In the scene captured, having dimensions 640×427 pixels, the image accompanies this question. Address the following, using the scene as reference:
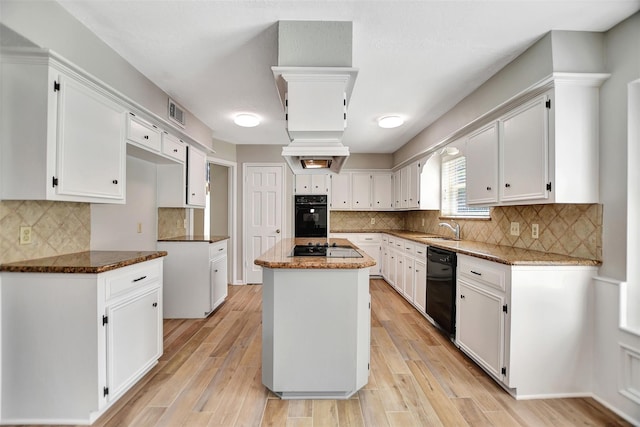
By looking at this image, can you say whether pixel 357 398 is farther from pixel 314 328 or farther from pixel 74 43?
pixel 74 43

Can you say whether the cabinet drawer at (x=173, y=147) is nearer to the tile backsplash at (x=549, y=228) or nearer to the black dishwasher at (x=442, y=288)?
the black dishwasher at (x=442, y=288)

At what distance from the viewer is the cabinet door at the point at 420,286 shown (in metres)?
3.40

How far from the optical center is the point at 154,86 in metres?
2.80

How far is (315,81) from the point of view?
2027mm

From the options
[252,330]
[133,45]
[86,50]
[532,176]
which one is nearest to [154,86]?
[133,45]

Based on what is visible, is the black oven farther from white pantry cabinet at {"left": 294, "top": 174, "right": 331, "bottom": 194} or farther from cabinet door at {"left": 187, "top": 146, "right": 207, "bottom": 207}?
cabinet door at {"left": 187, "top": 146, "right": 207, "bottom": 207}

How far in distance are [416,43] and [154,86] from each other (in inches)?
A: 95.6

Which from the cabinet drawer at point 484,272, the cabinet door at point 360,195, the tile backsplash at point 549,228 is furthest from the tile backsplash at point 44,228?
the cabinet door at point 360,195

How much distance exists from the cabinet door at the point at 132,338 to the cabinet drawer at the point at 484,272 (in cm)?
260

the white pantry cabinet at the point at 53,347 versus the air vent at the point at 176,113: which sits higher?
the air vent at the point at 176,113

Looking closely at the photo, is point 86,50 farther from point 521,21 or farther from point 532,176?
point 532,176

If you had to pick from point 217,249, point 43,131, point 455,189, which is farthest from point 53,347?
point 455,189

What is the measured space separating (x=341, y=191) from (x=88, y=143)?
418cm

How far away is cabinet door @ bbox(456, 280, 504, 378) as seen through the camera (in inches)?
82.0
